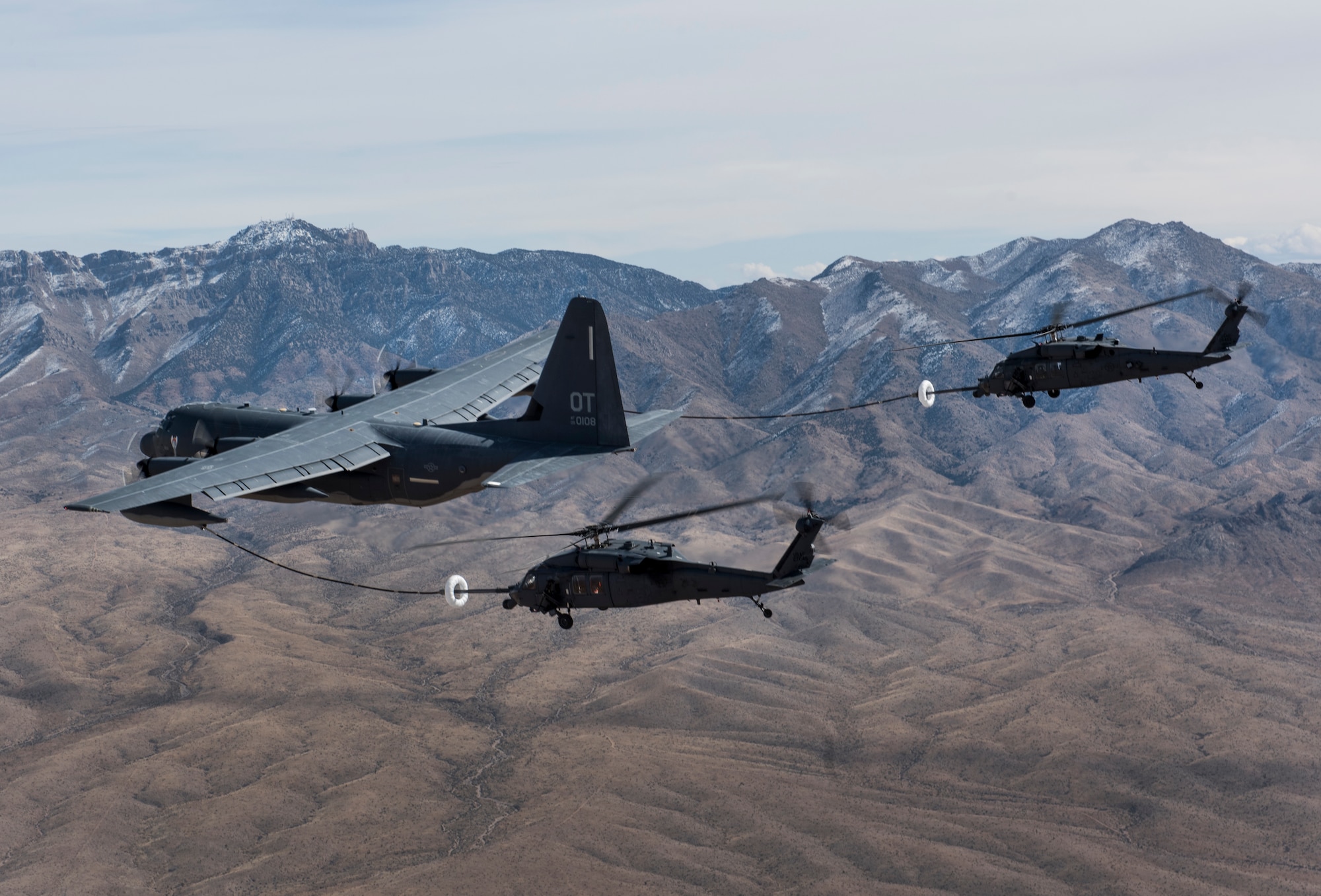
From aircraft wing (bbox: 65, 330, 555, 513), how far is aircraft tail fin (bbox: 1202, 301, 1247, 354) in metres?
36.4

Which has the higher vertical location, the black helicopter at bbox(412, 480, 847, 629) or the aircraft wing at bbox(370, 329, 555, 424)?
the aircraft wing at bbox(370, 329, 555, 424)

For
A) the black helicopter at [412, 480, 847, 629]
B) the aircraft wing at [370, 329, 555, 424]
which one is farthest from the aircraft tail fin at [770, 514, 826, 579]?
the aircraft wing at [370, 329, 555, 424]

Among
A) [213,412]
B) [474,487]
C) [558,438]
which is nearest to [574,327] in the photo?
[558,438]

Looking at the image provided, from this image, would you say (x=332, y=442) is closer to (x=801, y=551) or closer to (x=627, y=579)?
(x=627, y=579)

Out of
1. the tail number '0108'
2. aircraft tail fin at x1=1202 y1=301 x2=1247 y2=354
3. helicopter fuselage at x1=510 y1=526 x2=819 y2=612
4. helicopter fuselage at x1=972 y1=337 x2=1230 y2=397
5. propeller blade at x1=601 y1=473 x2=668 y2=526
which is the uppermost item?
aircraft tail fin at x1=1202 y1=301 x2=1247 y2=354

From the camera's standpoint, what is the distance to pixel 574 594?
143ft

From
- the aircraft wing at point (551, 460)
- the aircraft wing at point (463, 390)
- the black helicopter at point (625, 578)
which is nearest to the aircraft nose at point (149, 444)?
the aircraft wing at point (463, 390)

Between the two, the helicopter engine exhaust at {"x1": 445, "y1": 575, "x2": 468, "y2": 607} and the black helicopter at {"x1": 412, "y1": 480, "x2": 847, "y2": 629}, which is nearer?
the helicopter engine exhaust at {"x1": 445, "y1": 575, "x2": 468, "y2": 607}

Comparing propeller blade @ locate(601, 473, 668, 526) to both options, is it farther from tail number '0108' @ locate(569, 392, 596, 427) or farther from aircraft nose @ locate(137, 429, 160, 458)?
aircraft nose @ locate(137, 429, 160, 458)

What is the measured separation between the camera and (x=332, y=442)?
53.2m

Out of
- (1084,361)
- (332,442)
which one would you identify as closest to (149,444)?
(332,442)

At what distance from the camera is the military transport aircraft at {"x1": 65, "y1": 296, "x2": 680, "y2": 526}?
4653 centimetres

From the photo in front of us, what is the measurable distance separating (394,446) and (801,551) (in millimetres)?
20712

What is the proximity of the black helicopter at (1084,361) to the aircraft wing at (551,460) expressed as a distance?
45.1 feet
